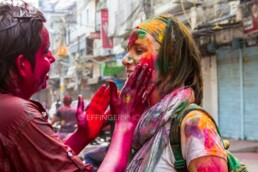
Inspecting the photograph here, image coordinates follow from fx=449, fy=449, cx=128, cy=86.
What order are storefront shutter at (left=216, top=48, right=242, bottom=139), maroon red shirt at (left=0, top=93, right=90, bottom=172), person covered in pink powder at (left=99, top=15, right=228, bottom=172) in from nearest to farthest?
maroon red shirt at (left=0, top=93, right=90, bottom=172) < person covered in pink powder at (left=99, top=15, right=228, bottom=172) < storefront shutter at (left=216, top=48, right=242, bottom=139)

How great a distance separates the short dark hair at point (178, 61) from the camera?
198cm

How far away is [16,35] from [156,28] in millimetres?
745

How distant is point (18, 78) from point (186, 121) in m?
0.66

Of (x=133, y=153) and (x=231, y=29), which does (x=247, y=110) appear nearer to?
(x=231, y=29)

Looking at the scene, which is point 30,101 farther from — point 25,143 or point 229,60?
point 229,60

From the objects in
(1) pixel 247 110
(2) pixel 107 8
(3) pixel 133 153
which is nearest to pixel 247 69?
(1) pixel 247 110

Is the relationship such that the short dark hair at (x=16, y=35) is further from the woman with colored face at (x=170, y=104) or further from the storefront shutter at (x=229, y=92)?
the storefront shutter at (x=229, y=92)

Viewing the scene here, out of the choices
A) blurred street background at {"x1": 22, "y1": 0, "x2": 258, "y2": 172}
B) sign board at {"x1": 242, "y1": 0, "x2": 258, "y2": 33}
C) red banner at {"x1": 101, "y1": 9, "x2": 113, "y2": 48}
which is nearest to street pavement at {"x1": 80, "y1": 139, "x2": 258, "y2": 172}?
blurred street background at {"x1": 22, "y1": 0, "x2": 258, "y2": 172}

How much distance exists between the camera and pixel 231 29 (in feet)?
44.9

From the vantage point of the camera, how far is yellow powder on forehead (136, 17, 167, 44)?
6.63 ft

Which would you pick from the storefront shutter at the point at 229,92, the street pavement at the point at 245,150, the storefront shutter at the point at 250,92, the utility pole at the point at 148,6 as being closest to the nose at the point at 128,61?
the street pavement at the point at 245,150

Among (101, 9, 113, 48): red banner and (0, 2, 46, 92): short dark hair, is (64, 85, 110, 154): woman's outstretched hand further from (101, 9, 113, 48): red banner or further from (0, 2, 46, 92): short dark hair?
(101, 9, 113, 48): red banner

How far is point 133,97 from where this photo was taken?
1725 millimetres

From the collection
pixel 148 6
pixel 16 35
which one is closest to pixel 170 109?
pixel 16 35
